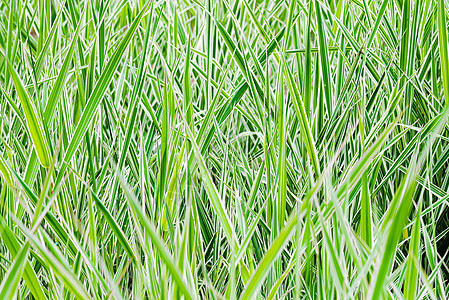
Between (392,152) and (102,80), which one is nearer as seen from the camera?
(102,80)

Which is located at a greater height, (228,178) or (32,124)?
(32,124)

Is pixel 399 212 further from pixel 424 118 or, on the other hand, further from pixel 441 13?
pixel 424 118

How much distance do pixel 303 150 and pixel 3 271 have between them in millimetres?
447

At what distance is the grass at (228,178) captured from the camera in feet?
1.39

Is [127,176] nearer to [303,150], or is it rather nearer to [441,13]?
[303,150]

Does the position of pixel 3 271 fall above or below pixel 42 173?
below

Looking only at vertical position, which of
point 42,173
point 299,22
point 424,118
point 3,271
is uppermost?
point 299,22

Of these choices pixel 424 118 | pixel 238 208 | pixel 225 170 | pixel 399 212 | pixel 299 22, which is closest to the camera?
pixel 399 212

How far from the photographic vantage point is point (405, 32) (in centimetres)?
69

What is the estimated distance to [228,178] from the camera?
26.8 inches

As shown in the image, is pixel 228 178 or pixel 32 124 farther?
pixel 228 178

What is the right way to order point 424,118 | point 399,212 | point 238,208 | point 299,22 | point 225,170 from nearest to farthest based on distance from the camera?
point 399,212
point 238,208
point 225,170
point 424,118
point 299,22

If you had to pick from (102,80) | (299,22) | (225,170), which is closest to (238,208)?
(225,170)

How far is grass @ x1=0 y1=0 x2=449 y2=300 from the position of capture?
423 millimetres
